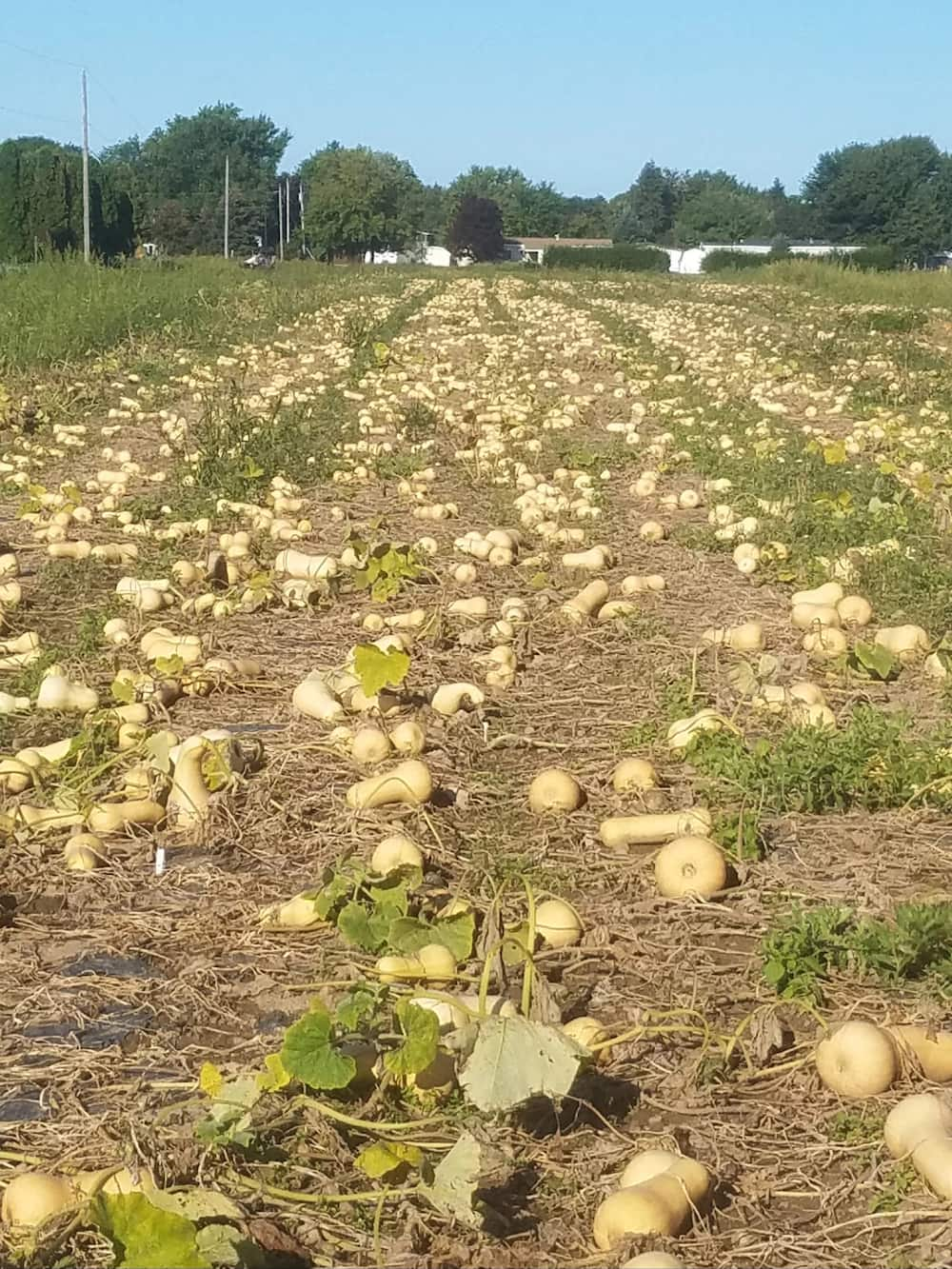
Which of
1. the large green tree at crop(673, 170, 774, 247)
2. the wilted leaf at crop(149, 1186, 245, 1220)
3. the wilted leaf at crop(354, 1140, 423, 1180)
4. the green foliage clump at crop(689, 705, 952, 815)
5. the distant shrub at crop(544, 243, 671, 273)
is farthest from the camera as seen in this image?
the large green tree at crop(673, 170, 774, 247)

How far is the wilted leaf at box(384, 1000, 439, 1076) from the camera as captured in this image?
271 centimetres

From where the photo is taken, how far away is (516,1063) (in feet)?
8.91

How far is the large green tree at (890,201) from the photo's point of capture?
105938mm

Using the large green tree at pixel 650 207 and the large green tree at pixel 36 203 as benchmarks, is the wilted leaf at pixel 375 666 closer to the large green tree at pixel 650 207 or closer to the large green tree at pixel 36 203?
the large green tree at pixel 36 203

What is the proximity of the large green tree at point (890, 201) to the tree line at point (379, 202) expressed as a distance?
11 cm

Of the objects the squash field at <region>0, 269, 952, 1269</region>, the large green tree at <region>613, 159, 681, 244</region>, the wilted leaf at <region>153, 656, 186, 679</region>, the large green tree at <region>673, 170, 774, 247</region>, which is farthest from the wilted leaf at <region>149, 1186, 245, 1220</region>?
the large green tree at <region>613, 159, 681, 244</region>

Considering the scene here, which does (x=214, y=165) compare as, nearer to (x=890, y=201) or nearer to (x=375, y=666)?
(x=890, y=201)

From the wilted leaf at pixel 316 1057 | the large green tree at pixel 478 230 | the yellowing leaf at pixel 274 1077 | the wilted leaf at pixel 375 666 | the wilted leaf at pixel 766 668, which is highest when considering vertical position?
the large green tree at pixel 478 230

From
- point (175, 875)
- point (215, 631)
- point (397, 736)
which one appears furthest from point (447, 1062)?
point (215, 631)

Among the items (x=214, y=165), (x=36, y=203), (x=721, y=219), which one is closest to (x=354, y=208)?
(x=214, y=165)

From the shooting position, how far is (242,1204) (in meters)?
2.54

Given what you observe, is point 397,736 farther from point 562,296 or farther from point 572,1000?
point 562,296

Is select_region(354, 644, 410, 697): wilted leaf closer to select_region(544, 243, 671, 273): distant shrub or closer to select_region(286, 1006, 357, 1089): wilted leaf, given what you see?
select_region(286, 1006, 357, 1089): wilted leaf

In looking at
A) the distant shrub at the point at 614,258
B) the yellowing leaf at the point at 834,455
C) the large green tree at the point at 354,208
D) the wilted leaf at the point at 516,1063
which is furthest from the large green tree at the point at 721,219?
the wilted leaf at the point at 516,1063
